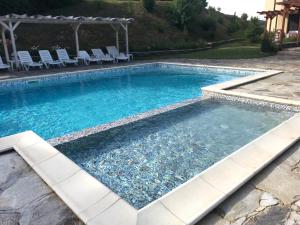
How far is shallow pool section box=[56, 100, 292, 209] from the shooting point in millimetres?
3490

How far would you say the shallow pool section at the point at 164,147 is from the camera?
349 centimetres

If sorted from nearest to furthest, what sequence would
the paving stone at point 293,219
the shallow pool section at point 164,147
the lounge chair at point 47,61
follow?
the paving stone at point 293,219 → the shallow pool section at point 164,147 → the lounge chair at point 47,61

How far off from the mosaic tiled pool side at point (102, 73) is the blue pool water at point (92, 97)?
0.05 m

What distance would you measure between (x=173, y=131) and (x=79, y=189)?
2.60 metres

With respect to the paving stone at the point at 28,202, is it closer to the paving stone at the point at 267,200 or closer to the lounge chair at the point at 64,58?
the paving stone at the point at 267,200

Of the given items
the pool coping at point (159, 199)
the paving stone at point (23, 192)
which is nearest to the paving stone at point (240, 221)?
the pool coping at point (159, 199)

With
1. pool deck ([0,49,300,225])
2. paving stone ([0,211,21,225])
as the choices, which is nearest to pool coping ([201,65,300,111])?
pool deck ([0,49,300,225])

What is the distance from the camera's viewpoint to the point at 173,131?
5102 mm

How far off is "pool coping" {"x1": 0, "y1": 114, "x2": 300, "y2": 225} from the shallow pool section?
19.4 inches

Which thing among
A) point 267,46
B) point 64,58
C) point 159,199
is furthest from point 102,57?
point 159,199

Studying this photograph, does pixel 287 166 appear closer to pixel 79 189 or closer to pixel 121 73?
pixel 79 189

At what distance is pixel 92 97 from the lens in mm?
8805

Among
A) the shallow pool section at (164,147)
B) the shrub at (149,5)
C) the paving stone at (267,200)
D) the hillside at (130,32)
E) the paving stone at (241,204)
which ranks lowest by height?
the shallow pool section at (164,147)

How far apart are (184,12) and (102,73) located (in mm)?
13105
